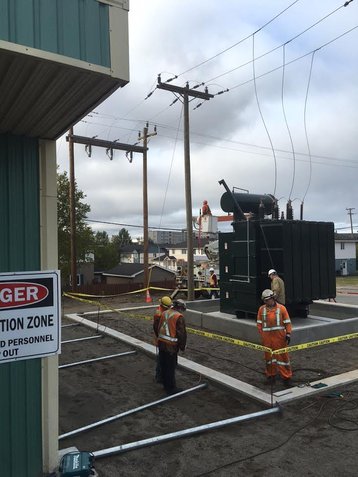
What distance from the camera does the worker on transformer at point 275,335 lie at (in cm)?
750

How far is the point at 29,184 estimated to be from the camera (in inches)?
178

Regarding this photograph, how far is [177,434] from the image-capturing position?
561 centimetres

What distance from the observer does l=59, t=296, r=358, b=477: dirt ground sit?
4.91 m

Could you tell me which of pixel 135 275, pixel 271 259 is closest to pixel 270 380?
pixel 271 259

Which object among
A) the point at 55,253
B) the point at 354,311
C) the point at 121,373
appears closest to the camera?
the point at 55,253

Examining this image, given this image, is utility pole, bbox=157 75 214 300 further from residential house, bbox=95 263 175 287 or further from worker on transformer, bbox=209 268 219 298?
residential house, bbox=95 263 175 287

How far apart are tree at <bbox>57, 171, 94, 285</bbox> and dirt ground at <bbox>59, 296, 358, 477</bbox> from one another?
2241 cm

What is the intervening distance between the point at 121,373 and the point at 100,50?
6.65m

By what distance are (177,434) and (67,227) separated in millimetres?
27302

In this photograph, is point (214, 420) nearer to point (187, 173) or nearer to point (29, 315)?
point (29, 315)

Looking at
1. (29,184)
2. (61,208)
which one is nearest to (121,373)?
(29,184)

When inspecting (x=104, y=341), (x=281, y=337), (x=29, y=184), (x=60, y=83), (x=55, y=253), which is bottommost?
(x=104, y=341)

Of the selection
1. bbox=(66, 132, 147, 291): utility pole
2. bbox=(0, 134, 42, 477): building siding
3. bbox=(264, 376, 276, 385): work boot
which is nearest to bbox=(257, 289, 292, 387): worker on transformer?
bbox=(264, 376, 276, 385): work boot

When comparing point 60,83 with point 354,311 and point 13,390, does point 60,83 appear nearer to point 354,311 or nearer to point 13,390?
point 13,390
